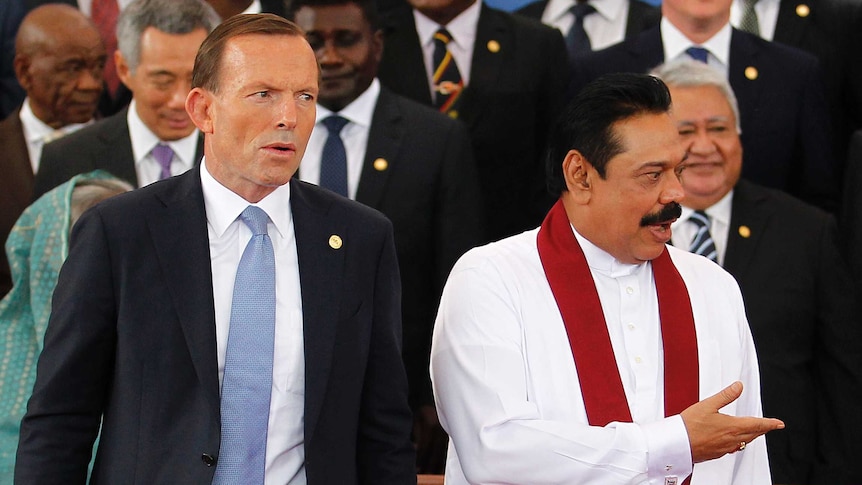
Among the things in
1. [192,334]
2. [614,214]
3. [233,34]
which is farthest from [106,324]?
[614,214]

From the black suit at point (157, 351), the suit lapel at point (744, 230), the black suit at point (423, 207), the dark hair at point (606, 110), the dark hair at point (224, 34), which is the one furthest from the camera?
the black suit at point (423, 207)

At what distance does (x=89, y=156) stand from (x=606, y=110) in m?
2.45

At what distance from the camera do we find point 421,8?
19.1ft

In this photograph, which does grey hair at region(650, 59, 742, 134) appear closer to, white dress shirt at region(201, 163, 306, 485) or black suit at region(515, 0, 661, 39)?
black suit at region(515, 0, 661, 39)

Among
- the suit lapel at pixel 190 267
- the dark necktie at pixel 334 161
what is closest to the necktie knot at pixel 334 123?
the dark necktie at pixel 334 161

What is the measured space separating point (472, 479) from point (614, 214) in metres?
0.78

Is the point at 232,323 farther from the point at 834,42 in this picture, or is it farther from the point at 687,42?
the point at 834,42

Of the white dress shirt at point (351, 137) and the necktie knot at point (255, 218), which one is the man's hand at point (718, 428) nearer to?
the necktie knot at point (255, 218)

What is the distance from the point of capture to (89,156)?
18.1ft

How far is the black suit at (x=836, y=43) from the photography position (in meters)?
5.81

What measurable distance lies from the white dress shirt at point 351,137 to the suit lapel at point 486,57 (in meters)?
0.44

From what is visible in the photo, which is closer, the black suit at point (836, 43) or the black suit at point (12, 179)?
the black suit at point (12, 179)


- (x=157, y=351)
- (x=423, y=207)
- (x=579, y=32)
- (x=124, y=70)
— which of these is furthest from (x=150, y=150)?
(x=157, y=351)

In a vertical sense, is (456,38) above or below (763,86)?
above
